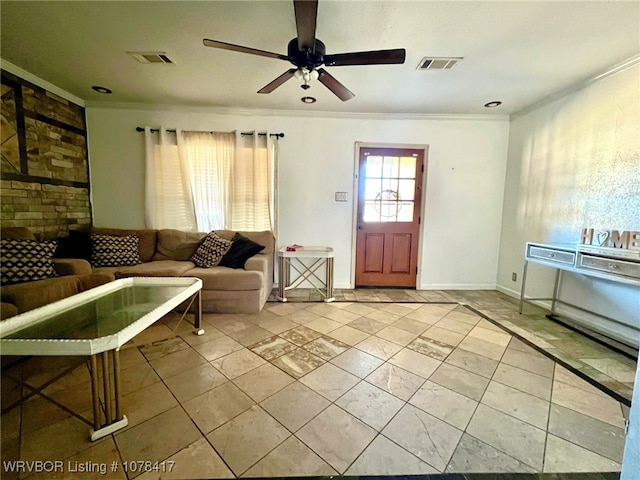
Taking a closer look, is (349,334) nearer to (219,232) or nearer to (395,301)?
(395,301)

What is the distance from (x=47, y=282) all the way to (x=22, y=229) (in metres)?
0.85

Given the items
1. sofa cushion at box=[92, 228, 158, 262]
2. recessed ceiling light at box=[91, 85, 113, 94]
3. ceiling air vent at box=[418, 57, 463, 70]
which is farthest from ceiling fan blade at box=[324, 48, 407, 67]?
sofa cushion at box=[92, 228, 158, 262]

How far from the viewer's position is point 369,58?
1.83 metres

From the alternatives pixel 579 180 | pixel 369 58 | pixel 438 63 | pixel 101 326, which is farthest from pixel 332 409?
pixel 579 180

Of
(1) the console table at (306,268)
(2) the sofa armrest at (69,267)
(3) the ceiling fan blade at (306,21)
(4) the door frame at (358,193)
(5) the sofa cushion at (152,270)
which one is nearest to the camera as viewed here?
(3) the ceiling fan blade at (306,21)

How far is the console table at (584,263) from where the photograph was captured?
6.63 feet

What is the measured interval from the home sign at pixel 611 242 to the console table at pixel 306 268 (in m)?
2.52

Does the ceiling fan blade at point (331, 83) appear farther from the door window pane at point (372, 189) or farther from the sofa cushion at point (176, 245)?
the sofa cushion at point (176, 245)

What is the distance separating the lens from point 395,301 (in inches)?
135

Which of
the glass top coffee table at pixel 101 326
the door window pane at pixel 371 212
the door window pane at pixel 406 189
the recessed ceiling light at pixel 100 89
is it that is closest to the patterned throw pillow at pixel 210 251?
the glass top coffee table at pixel 101 326

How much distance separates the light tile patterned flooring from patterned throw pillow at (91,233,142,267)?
1239mm

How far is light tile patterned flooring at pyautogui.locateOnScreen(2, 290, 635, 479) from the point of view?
4.00 ft

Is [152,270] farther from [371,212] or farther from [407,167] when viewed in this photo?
[407,167]

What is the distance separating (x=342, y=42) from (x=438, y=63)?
936mm
